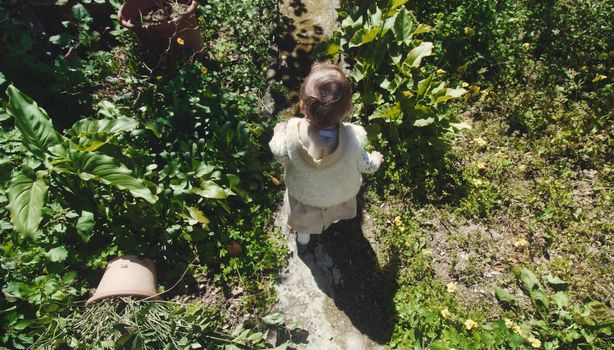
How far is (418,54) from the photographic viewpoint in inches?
147

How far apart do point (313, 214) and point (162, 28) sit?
98.9 inches

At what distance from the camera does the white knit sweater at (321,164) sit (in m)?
2.58

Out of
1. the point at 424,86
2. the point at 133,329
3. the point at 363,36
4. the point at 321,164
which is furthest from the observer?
the point at 363,36

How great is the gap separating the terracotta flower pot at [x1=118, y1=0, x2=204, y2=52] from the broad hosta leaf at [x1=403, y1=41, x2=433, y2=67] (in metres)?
2.20

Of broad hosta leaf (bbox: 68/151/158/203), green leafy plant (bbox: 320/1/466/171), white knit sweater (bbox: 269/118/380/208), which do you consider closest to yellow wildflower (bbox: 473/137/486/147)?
green leafy plant (bbox: 320/1/466/171)

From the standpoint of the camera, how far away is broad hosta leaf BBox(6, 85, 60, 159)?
2.54 meters

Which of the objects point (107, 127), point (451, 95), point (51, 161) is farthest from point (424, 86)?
point (51, 161)

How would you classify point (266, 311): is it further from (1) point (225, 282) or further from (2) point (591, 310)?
(2) point (591, 310)

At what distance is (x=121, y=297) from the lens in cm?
271

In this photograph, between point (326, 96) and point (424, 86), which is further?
point (424, 86)

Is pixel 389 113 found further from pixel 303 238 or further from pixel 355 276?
pixel 355 276

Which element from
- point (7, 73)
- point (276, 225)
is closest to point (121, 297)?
point (276, 225)

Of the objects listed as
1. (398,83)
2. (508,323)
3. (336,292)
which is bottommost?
(336,292)

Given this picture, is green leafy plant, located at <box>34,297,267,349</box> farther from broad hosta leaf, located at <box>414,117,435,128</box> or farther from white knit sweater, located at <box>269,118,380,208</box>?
broad hosta leaf, located at <box>414,117,435,128</box>
